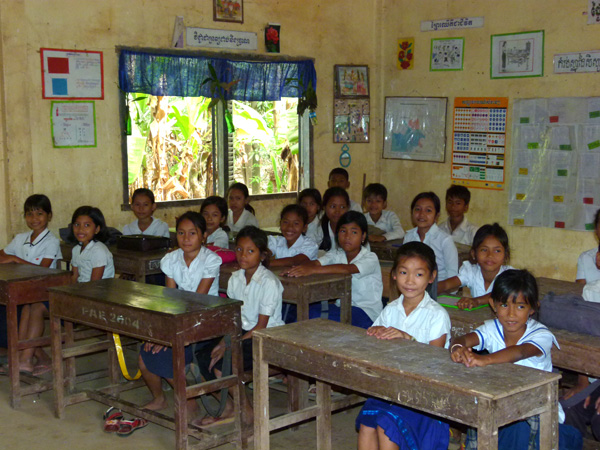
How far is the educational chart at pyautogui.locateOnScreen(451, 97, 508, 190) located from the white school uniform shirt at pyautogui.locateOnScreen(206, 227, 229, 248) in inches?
117

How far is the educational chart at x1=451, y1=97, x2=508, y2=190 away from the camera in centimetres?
714

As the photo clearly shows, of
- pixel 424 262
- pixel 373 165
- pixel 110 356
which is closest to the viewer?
pixel 424 262

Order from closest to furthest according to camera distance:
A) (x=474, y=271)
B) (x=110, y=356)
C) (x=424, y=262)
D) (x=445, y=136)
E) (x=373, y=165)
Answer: (x=424, y=262) < (x=474, y=271) < (x=110, y=356) < (x=445, y=136) < (x=373, y=165)

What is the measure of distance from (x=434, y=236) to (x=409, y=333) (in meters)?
1.82

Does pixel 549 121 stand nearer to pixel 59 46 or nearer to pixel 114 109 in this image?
pixel 114 109

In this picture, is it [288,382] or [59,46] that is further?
[59,46]

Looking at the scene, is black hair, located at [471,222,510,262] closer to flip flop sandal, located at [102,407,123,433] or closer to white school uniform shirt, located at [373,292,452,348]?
white school uniform shirt, located at [373,292,452,348]

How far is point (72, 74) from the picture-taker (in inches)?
249

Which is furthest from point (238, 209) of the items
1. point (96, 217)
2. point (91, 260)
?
point (91, 260)

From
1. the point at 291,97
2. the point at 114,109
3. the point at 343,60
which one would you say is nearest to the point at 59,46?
the point at 114,109

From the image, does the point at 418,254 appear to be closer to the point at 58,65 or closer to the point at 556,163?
the point at 556,163

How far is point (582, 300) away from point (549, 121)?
3867mm

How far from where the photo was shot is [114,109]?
6.64 m

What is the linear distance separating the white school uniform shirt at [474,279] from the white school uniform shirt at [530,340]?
2.64 feet
